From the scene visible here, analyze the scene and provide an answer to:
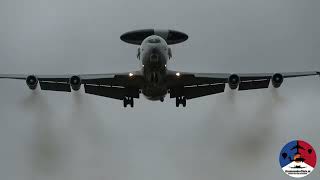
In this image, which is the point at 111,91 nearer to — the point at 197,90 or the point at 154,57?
the point at 197,90

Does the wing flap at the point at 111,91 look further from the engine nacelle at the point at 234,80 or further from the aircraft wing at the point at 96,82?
the engine nacelle at the point at 234,80

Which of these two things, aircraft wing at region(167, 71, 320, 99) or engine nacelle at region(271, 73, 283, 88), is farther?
aircraft wing at region(167, 71, 320, 99)

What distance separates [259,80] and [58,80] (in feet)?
60.6

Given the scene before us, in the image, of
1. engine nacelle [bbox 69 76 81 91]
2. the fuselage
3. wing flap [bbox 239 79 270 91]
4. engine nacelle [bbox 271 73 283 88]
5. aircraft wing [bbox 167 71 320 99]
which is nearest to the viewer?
the fuselage

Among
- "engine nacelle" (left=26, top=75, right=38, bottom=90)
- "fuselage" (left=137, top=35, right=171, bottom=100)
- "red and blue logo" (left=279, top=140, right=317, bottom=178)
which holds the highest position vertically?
"fuselage" (left=137, top=35, right=171, bottom=100)

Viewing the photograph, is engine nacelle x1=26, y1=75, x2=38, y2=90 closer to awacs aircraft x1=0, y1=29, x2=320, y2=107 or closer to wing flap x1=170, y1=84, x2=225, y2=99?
awacs aircraft x1=0, y1=29, x2=320, y2=107

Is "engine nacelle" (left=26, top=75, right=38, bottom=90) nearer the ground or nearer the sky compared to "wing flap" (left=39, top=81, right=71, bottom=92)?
nearer the sky

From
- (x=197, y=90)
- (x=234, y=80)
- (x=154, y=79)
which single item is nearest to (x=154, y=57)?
(x=154, y=79)

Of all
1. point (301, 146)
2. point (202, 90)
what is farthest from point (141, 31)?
point (301, 146)

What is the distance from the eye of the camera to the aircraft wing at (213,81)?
190 feet

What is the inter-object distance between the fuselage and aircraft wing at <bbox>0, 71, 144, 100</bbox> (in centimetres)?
185

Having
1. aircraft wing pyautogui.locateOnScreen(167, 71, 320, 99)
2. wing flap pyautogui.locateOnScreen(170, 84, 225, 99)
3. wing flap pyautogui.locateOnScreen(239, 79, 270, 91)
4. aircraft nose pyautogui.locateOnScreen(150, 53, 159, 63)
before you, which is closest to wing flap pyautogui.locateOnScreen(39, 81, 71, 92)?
aircraft wing pyautogui.locateOnScreen(167, 71, 320, 99)

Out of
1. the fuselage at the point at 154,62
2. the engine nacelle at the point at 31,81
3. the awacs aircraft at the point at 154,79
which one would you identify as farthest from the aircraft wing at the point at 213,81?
the engine nacelle at the point at 31,81

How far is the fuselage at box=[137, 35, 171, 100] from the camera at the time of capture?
2160 inches
